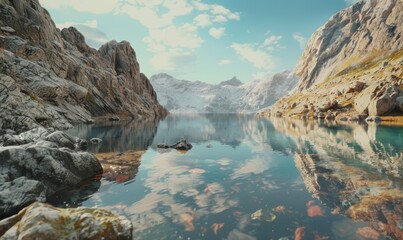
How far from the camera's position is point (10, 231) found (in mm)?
12062

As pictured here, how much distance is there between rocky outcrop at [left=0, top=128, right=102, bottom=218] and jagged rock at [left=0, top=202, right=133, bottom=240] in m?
5.50

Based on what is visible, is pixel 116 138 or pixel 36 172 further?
pixel 116 138

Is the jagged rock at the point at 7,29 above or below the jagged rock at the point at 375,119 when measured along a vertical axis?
above

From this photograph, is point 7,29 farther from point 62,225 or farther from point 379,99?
point 379,99

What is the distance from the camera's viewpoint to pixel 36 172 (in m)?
22.4

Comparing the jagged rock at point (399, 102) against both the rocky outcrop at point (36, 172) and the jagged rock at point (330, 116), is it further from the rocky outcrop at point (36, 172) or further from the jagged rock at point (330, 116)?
the rocky outcrop at point (36, 172)

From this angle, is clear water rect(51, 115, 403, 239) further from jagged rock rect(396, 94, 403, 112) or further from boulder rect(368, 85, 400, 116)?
jagged rock rect(396, 94, 403, 112)

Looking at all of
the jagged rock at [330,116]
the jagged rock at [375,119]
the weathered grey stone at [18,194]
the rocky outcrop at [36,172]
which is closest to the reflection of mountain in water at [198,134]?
the rocky outcrop at [36,172]

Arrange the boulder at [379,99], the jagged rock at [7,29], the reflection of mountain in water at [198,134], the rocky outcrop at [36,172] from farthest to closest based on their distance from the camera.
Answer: the boulder at [379,99]
the jagged rock at [7,29]
the reflection of mountain in water at [198,134]
the rocky outcrop at [36,172]

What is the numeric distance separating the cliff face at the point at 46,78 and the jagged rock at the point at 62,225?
45.6 meters

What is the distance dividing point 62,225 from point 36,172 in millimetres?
11591

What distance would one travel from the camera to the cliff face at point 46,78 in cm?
6077

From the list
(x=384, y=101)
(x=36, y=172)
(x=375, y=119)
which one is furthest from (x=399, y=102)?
(x=36, y=172)

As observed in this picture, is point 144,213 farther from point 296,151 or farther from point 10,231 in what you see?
point 296,151
